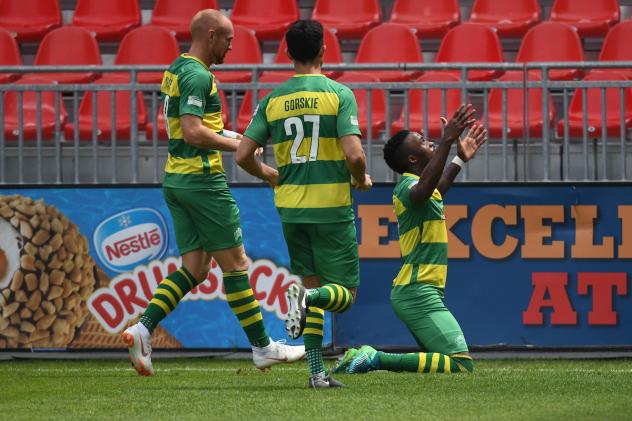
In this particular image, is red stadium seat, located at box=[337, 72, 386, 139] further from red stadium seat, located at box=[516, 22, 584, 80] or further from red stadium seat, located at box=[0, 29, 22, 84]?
red stadium seat, located at box=[0, 29, 22, 84]

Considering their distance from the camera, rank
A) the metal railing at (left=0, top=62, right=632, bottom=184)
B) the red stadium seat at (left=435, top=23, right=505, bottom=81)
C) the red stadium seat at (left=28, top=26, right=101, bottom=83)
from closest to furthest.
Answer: the metal railing at (left=0, top=62, right=632, bottom=184), the red stadium seat at (left=435, top=23, right=505, bottom=81), the red stadium seat at (left=28, top=26, right=101, bottom=83)

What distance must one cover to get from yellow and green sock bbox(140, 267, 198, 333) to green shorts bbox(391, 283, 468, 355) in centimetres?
120

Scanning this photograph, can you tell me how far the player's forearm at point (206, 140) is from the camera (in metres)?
6.89

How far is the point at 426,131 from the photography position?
31.2 feet

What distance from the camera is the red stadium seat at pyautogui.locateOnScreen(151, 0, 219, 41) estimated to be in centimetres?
1350

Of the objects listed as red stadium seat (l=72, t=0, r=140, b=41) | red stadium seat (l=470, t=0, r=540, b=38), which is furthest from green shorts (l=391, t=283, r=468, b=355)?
red stadium seat (l=72, t=0, r=140, b=41)

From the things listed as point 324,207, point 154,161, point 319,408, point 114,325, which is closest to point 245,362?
point 114,325

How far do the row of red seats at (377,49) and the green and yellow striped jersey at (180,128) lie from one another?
4365mm

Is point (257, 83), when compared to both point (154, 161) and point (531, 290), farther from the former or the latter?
point (531, 290)

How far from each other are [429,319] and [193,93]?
71.4 inches

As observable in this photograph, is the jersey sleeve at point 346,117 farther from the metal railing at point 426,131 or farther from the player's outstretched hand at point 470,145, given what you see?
the metal railing at point 426,131

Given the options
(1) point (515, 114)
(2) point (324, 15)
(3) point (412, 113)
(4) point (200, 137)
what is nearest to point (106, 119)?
(3) point (412, 113)

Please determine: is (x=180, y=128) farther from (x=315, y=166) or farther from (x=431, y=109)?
(x=431, y=109)

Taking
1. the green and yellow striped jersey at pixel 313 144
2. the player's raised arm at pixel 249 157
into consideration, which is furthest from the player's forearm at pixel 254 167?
the green and yellow striped jersey at pixel 313 144
